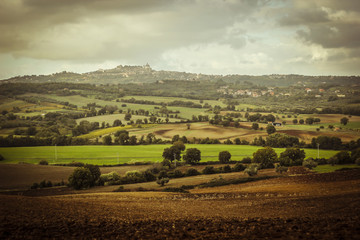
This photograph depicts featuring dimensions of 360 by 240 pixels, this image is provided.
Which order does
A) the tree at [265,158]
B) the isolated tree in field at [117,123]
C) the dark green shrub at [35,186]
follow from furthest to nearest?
the isolated tree in field at [117,123], the tree at [265,158], the dark green shrub at [35,186]

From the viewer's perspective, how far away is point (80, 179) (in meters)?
56.5

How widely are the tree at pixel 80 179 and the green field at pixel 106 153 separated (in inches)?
840

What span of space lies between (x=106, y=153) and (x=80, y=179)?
34779 mm

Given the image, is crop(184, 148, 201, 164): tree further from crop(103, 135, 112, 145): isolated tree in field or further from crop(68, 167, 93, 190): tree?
crop(103, 135, 112, 145): isolated tree in field

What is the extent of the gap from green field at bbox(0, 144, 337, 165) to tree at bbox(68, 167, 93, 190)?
2133 centimetres

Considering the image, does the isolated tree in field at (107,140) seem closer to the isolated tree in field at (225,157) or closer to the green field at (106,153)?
the green field at (106,153)

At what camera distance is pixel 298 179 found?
4928cm

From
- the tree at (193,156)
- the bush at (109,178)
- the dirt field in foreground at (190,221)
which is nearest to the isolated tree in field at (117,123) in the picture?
the tree at (193,156)

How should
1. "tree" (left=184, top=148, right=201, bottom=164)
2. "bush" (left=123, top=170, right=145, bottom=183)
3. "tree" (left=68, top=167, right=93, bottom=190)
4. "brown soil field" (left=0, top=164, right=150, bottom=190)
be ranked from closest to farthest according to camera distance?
"tree" (left=68, top=167, right=93, bottom=190) < "brown soil field" (left=0, top=164, right=150, bottom=190) < "bush" (left=123, top=170, right=145, bottom=183) < "tree" (left=184, top=148, right=201, bottom=164)

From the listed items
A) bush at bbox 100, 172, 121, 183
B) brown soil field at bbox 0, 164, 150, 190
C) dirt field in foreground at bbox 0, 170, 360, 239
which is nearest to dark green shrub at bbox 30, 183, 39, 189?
brown soil field at bbox 0, 164, 150, 190

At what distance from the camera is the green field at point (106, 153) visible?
8225 cm

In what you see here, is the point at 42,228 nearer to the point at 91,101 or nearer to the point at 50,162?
the point at 50,162

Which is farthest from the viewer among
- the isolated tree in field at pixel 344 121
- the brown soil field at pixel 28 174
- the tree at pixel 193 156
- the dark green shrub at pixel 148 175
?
the isolated tree in field at pixel 344 121

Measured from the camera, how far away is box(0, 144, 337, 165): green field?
270ft
